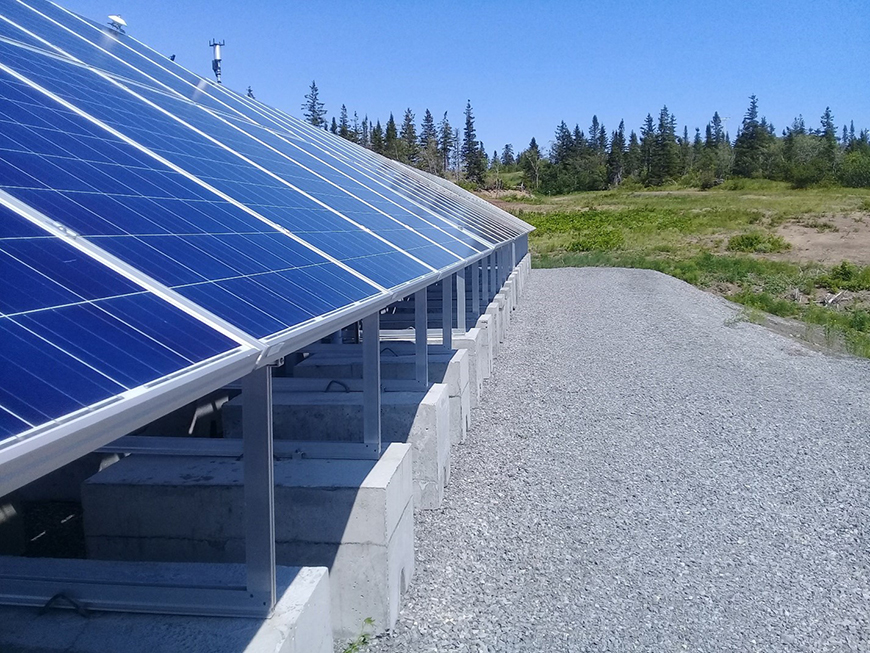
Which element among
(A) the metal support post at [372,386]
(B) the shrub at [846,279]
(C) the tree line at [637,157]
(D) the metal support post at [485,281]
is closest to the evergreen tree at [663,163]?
(C) the tree line at [637,157]

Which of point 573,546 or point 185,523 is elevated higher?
point 185,523

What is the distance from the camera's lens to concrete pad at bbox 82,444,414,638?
5652 mm

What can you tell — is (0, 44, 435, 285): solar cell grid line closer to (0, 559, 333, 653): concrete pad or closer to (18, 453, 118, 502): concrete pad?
(0, 559, 333, 653): concrete pad

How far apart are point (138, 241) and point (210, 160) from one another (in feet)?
10.2

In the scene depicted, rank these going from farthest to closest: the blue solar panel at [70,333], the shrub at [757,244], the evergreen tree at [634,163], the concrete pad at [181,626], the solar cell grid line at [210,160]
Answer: the evergreen tree at [634,163] → the shrub at [757,244] → the solar cell grid line at [210,160] → the concrete pad at [181,626] → the blue solar panel at [70,333]

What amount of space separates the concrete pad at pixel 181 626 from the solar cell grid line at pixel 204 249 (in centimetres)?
162

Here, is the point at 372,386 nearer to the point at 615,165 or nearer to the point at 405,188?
the point at 405,188

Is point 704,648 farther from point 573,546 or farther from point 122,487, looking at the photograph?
point 122,487

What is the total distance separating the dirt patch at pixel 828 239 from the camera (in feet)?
166

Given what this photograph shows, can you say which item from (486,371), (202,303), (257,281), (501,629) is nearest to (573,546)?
(501,629)

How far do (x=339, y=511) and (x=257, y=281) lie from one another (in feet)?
7.40

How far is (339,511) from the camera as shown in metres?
5.69

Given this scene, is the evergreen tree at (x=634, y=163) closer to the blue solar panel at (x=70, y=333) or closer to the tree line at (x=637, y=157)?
the tree line at (x=637, y=157)

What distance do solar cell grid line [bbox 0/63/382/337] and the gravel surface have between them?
9.08 ft
